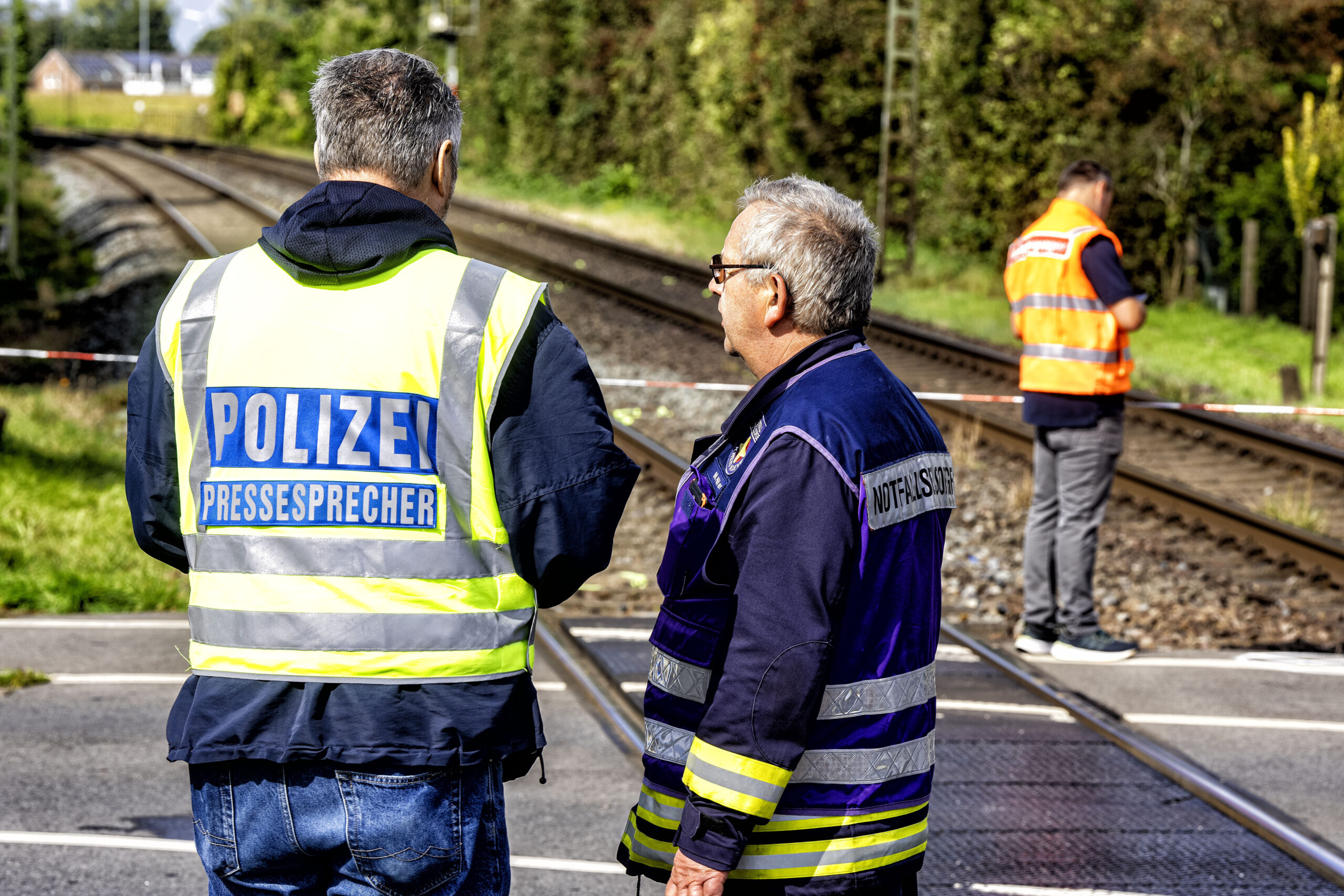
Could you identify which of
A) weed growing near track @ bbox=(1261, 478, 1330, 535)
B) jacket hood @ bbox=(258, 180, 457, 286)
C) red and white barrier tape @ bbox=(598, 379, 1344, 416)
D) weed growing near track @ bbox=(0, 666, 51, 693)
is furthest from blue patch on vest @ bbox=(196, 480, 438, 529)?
weed growing near track @ bbox=(1261, 478, 1330, 535)

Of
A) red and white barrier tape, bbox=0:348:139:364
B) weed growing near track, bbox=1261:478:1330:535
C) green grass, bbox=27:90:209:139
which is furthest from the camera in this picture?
green grass, bbox=27:90:209:139

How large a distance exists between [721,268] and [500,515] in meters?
0.74

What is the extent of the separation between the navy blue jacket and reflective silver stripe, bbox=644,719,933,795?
1.02 ft

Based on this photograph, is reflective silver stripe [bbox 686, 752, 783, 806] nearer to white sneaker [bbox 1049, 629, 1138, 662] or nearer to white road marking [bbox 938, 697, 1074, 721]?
white road marking [bbox 938, 697, 1074, 721]

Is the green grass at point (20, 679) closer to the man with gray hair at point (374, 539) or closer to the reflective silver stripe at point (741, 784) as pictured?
the man with gray hair at point (374, 539)

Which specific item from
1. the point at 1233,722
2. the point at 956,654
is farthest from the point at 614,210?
the point at 1233,722

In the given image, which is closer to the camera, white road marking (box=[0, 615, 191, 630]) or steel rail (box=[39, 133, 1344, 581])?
white road marking (box=[0, 615, 191, 630])

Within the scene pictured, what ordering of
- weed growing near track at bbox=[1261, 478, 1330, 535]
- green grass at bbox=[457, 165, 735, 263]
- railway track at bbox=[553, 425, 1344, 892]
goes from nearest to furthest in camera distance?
1. railway track at bbox=[553, 425, 1344, 892]
2. weed growing near track at bbox=[1261, 478, 1330, 535]
3. green grass at bbox=[457, 165, 735, 263]

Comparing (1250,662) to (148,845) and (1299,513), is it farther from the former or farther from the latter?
(148,845)

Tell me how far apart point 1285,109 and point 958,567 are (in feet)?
50.5

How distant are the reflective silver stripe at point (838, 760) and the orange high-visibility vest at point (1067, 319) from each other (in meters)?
4.21

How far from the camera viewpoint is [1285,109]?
66.4ft

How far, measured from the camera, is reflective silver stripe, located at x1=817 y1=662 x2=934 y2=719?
2473 millimetres

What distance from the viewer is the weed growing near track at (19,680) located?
18.9 ft
